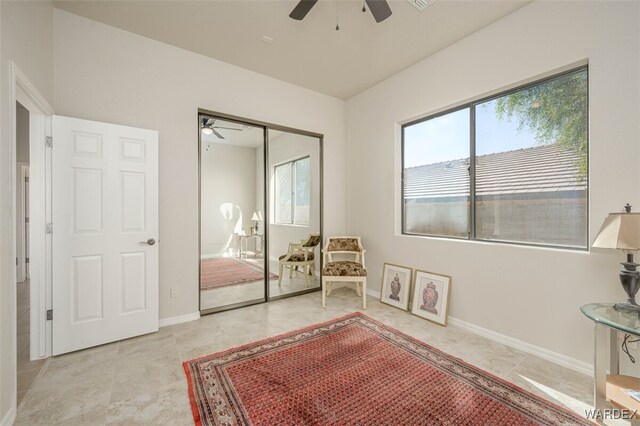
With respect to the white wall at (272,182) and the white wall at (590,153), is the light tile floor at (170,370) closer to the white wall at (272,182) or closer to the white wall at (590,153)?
the white wall at (590,153)

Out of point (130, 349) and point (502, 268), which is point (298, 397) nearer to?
point (130, 349)

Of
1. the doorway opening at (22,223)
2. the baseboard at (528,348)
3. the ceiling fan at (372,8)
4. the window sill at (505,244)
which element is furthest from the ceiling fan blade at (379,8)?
the doorway opening at (22,223)

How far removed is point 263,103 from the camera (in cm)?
364

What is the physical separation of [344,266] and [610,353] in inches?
94.3

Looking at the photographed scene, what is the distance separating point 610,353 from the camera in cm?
171

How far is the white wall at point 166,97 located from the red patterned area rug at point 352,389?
1.32 meters

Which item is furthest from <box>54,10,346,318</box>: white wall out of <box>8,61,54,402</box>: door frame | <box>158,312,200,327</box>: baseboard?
<box>8,61,54,402</box>: door frame

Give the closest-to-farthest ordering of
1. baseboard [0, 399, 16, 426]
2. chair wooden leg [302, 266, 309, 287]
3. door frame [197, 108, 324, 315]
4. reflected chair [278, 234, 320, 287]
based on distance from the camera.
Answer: baseboard [0, 399, 16, 426], door frame [197, 108, 324, 315], reflected chair [278, 234, 320, 287], chair wooden leg [302, 266, 309, 287]

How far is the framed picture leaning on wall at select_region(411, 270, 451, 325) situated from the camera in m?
2.97

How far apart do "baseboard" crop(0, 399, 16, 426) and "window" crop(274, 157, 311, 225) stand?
276 centimetres

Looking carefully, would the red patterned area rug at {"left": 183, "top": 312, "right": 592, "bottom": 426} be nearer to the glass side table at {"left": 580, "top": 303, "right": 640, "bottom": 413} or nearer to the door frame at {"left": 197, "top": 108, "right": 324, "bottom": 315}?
the glass side table at {"left": 580, "top": 303, "right": 640, "bottom": 413}

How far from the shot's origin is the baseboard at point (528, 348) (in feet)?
6.87

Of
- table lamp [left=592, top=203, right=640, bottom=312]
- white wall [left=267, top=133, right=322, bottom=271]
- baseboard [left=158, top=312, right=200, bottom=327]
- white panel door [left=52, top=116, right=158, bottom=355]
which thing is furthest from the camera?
white wall [left=267, top=133, right=322, bottom=271]

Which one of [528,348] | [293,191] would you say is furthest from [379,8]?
[528,348]
